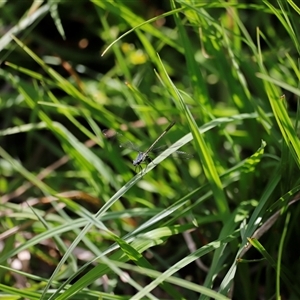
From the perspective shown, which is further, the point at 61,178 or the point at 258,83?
the point at 61,178

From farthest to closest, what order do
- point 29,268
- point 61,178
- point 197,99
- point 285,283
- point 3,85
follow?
point 3,85
point 61,178
point 29,268
point 197,99
point 285,283

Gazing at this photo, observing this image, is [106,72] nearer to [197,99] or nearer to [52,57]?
[52,57]

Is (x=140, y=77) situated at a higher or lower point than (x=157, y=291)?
higher

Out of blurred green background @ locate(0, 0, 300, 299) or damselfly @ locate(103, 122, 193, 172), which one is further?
damselfly @ locate(103, 122, 193, 172)

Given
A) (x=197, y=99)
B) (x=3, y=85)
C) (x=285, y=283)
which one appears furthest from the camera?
(x=3, y=85)

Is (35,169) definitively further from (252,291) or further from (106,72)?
(252,291)

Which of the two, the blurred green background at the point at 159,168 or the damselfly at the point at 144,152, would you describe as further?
the damselfly at the point at 144,152

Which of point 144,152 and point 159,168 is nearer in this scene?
point 144,152

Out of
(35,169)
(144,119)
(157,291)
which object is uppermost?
(144,119)

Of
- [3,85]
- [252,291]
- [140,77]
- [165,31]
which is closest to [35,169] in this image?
[3,85]
